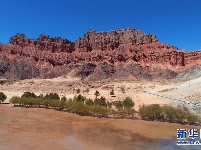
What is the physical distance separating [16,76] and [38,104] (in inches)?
2815

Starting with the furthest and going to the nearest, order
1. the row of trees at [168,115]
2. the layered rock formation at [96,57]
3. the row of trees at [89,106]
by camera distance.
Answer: the layered rock formation at [96,57], the row of trees at [89,106], the row of trees at [168,115]

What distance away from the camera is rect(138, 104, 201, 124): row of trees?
24.1m

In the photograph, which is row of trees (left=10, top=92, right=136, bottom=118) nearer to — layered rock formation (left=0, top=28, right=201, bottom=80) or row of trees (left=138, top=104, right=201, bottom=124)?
row of trees (left=138, top=104, right=201, bottom=124)

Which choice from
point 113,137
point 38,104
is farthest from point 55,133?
point 38,104

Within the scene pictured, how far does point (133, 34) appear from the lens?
126438mm

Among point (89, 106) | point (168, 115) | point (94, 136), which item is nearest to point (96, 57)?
point (89, 106)

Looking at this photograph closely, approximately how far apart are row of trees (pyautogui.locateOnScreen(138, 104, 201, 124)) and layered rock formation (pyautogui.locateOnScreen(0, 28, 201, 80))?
6815cm

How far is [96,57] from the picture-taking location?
11862cm

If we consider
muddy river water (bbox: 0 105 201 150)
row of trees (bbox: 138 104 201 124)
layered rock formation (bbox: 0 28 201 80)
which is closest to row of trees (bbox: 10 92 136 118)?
row of trees (bbox: 138 104 201 124)

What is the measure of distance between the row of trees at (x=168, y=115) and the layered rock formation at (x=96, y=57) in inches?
2683

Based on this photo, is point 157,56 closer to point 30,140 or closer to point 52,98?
point 52,98

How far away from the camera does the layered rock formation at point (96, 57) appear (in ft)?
339

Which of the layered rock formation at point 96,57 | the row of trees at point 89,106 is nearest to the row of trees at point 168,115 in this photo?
the row of trees at point 89,106

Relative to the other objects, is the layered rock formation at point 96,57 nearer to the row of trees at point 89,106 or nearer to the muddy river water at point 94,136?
the row of trees at point 89,106
